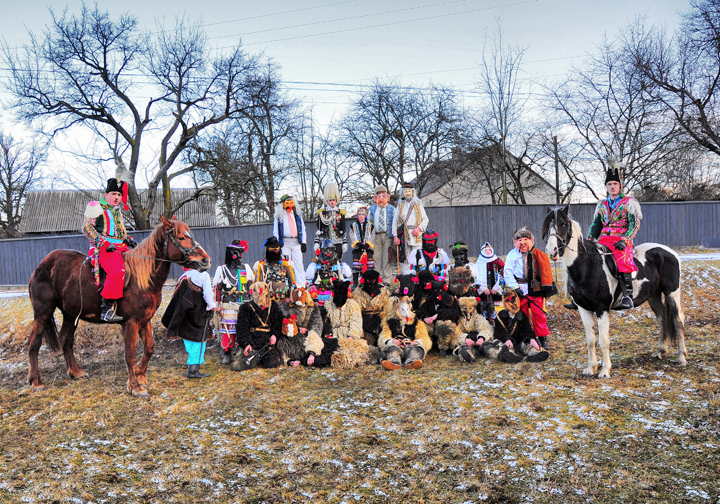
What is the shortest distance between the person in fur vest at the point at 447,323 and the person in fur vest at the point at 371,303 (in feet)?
2.50

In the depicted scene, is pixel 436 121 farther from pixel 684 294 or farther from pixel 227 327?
pixel 227 327

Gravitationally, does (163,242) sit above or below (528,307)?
above

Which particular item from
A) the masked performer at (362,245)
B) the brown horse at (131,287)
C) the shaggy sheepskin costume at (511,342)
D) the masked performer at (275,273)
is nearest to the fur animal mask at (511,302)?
the shaggy sheepskin costume at (511,342)

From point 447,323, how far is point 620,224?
A: 2.45 m

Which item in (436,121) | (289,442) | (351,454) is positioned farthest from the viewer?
(436,121)

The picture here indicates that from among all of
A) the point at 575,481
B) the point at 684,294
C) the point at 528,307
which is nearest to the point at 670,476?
the point at 575,481

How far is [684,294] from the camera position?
369 inches

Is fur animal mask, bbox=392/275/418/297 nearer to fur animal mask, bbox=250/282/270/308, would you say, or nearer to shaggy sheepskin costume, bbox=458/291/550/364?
shaggy sheepskin costume, bbox=458/291/550/364

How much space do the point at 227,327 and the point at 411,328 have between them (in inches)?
101

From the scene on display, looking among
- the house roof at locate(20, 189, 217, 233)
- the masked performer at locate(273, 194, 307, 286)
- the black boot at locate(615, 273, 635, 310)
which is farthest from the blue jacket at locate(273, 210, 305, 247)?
the house roof at locate(20, 189, 217, 233)

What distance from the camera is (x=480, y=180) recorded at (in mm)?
23828

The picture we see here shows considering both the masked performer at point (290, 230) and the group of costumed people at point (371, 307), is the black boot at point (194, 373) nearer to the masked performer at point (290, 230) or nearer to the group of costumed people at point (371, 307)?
the group of costumed people at point (371, 307)

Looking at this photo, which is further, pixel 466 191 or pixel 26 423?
pixel 466 191

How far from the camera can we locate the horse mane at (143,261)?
530cm
